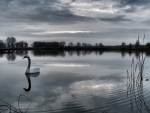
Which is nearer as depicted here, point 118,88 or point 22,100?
point 22,100

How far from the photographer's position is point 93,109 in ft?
18.1

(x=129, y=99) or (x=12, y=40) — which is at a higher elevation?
(x=12, y=40)

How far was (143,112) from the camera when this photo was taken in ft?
17.7

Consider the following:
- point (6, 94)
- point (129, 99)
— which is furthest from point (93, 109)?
point (6, 94)

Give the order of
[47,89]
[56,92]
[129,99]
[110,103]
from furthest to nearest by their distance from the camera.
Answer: [47,89]
[56,92]
[129,99]
[110,103]

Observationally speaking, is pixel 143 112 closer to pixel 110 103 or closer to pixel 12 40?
pixel 110 103

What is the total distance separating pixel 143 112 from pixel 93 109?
162cm

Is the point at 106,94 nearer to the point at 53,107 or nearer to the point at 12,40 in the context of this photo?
the point at 53,107

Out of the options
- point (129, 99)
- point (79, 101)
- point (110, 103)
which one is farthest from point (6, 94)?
point (129, 99)

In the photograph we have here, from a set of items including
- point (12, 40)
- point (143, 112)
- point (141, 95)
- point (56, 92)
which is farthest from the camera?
point (12, 40)

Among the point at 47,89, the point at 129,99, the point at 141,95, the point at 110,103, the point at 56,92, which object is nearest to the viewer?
the point at 110,103

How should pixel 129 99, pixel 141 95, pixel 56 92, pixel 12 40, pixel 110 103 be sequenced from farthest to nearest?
pixel 12 40 → pixel 56 92 → pixel 141 95 → pixel 129 99 → pixel 110 103

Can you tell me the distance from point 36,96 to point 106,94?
3.04 meters

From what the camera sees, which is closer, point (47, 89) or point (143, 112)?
point (143, 112)
